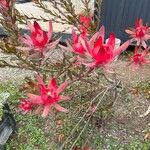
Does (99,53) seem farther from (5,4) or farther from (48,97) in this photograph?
(5,4)

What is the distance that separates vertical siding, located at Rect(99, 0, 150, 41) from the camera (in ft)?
16.3

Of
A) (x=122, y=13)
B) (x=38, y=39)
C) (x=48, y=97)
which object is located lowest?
(x=122, y=13)

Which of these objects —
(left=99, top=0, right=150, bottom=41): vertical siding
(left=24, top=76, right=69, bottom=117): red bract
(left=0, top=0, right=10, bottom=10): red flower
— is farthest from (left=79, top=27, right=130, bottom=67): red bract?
(left=99, top=0, right=150, bottom=41): vertical siding

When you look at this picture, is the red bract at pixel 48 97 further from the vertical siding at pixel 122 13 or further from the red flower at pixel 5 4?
the vertical siding at pixel 122 13

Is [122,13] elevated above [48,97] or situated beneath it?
situated beneath

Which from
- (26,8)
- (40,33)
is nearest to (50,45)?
(40,33)

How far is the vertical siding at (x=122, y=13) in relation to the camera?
4.96 metres

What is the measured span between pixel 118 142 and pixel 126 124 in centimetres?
23

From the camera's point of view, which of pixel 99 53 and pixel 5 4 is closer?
pixel 99 53

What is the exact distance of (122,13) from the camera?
5.03m

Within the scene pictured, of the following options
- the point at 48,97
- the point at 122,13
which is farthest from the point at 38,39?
the point at 122,13

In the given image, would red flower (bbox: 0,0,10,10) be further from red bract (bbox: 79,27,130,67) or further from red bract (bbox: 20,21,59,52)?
red bract (bbox: 79,27,130,67)

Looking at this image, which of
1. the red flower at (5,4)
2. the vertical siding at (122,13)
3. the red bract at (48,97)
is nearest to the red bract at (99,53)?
the red bract at (48,97)

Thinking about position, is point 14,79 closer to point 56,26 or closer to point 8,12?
point 56,26
